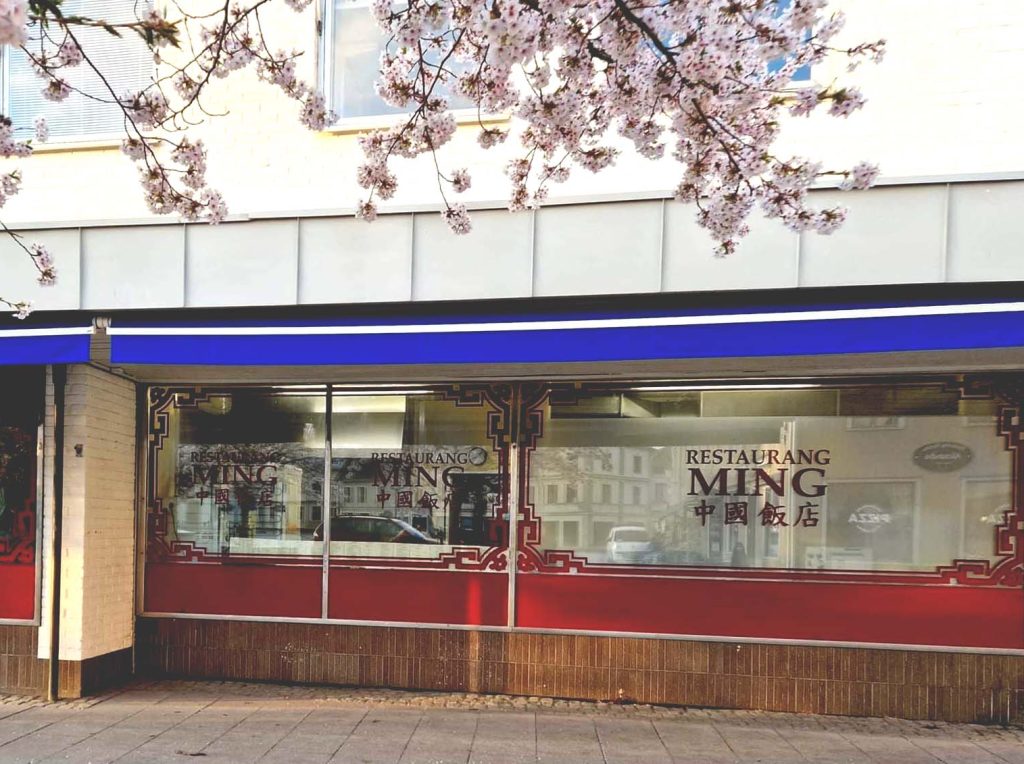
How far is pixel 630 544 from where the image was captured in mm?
6398

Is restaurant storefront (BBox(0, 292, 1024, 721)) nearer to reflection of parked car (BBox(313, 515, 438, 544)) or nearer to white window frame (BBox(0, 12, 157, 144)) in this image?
reflection of parked car (BBox(313, 515, 438, 544))

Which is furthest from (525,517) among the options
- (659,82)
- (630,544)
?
(659,82)

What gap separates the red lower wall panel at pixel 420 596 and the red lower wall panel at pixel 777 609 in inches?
9.6

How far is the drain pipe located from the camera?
20.4ft

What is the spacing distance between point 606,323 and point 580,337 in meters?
0.20

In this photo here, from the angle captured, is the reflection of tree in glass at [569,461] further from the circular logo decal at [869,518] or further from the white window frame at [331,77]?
the white window frame at [331,77]

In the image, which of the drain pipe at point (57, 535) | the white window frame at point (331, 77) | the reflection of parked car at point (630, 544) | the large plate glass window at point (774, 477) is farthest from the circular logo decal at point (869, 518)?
the drain pipe at point (57, 535)

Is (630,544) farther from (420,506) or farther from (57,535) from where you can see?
(57,535)

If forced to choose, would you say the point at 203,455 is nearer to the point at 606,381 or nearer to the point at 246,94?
the point at 246,94

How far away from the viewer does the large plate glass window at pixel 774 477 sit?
5926mm

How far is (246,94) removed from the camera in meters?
6.21

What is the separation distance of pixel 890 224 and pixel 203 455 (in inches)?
236

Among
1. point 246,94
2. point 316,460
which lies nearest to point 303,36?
point 246,94

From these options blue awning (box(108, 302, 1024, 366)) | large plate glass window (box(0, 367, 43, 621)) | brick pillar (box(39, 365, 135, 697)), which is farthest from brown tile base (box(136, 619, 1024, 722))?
blue awning (box(108, 302, 1024, 366))
